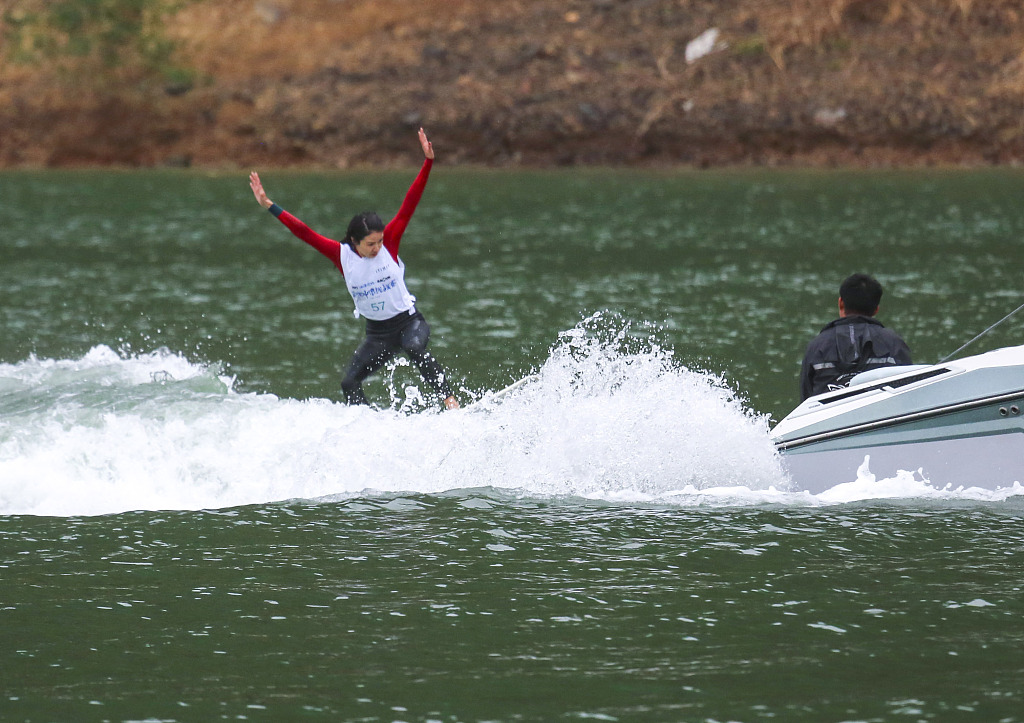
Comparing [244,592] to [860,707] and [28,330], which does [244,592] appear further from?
[28,330]

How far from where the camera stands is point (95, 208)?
3422 centimetres

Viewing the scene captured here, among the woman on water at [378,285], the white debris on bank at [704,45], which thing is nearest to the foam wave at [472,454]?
the woman on water at [378,285]

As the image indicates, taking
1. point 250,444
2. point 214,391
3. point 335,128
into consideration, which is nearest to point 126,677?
point 250,444

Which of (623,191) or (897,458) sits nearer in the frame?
(897,458)

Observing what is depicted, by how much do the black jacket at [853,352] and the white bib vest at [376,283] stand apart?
3250mm

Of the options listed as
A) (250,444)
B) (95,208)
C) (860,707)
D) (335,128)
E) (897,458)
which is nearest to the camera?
(860,707)

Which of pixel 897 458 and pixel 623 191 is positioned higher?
pixel 623 191

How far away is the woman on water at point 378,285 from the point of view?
A: 11648 millimetres

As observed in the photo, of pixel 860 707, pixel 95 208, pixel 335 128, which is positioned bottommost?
Answer: pixel 860 707

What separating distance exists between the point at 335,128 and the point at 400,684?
135ft

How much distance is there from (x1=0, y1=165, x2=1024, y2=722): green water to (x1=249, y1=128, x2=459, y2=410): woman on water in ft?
1.55

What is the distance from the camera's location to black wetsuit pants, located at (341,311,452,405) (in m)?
12.1

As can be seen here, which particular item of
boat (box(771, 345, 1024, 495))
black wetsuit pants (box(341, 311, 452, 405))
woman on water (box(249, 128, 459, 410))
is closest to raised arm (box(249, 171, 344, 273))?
woman on water (box(249, 128, 459, 410))

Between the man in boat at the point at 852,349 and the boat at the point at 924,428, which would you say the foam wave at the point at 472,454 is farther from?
the man in boat at the point at 852,349
